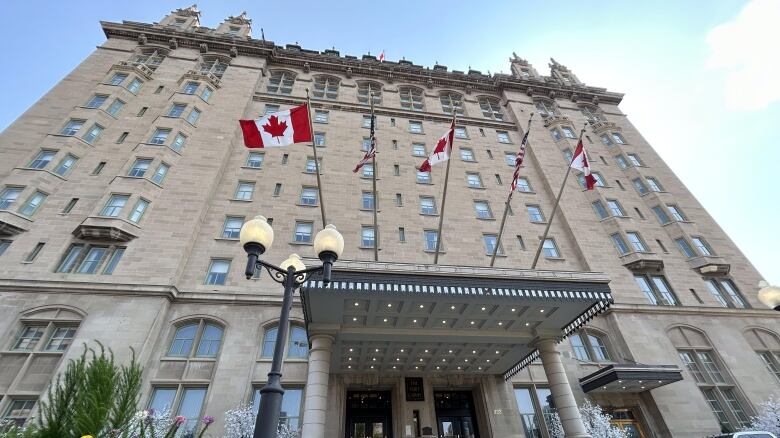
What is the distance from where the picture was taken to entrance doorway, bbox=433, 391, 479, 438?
19594mm

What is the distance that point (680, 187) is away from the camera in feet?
105

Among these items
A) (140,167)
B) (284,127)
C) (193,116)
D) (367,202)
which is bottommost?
(284,127)

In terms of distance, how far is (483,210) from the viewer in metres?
28.0

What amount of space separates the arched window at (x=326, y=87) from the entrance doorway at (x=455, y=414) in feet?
93.2

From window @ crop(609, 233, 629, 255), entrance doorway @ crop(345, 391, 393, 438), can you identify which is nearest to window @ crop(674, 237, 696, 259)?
window @ crop(609, 233, 629, 255)

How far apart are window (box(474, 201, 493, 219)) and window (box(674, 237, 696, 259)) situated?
1439 centimetres

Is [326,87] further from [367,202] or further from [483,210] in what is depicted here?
[483,210]

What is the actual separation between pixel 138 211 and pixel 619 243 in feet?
106

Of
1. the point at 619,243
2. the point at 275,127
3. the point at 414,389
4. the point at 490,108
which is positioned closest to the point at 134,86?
the point at 275,127

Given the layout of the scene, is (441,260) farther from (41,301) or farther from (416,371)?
(41,301)

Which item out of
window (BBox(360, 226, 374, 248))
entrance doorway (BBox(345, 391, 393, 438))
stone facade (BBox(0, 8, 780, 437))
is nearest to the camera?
stone facade (BBox(0, 8, 780, 437))

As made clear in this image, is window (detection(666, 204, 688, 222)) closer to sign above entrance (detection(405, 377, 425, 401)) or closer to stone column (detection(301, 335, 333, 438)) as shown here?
sign above entrance (detection(405, 377, 425, 401))

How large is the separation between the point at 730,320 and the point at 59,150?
44.1 m

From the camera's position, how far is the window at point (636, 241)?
85.9ft
